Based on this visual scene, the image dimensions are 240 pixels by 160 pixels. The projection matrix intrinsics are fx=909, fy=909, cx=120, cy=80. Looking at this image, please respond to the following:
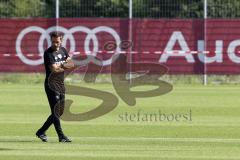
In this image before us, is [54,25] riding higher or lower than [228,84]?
higher

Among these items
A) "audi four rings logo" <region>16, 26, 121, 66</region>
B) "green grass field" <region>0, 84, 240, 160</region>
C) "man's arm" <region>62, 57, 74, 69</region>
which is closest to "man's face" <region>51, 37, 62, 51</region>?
"man's arm" <region>62, 57, 74, 69</region>

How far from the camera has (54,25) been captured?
39.6m

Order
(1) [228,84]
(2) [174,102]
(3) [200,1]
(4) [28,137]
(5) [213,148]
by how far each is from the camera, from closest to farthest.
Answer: (5) [213,148] < (4) [28,137] < (2) [174,102] < (1) [228,84] < (3) [200,1]

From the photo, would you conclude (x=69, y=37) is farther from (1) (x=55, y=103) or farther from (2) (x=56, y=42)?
(2) (x=56, y=42)

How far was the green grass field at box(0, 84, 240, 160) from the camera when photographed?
1470 cm

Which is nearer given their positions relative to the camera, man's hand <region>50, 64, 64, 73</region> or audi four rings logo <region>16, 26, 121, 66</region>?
man's hand <region>50, 64, 64, 73</region>

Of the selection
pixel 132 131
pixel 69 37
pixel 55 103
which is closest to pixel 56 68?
pixel 55 103

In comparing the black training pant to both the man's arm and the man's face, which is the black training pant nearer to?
the man's arm

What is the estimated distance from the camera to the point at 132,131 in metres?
18.9

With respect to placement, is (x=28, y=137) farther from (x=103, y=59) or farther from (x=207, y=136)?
(x=103, y=59)

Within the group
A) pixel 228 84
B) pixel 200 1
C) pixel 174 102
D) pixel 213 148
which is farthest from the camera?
pixel 200 1

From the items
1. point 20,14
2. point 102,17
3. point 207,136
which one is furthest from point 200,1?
point 207,136

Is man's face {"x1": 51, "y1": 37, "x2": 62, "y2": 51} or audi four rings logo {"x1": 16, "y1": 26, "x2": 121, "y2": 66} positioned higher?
man's face {"x1": 51, "y1": 37, "x2": 62, "y2": 51}

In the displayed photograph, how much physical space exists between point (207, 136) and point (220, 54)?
20910 millimetres
